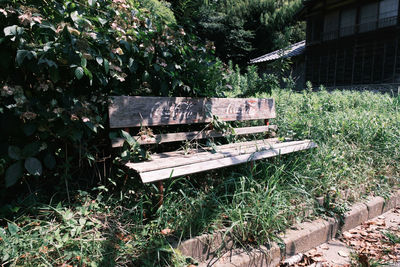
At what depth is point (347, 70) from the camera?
15055mm

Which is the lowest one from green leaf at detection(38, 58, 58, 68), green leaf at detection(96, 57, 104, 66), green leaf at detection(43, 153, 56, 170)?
green leaf at detection(43, 153, 56, 170)

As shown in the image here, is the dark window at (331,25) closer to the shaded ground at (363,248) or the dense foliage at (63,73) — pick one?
the shaded ground at (363,248)

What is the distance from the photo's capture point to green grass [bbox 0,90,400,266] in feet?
5.11

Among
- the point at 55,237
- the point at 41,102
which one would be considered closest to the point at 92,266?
the point at 55,237

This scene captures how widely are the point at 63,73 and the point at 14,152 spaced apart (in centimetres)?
59

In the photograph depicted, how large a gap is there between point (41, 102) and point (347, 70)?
16656 millimetres

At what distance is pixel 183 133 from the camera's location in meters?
2.58

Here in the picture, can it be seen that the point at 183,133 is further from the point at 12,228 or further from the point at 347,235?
the point at 347,235

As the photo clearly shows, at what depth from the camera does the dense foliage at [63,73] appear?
159 centimetres

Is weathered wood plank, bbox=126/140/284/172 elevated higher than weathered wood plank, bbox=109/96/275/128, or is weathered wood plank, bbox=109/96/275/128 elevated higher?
weathered wood plank, bbox=109/96/275/128

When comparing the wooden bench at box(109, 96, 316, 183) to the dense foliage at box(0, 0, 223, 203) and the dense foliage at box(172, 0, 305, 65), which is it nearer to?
the dense foliage at box(0, 0, 223, 203)

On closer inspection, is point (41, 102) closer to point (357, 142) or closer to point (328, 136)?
point (328, 136)

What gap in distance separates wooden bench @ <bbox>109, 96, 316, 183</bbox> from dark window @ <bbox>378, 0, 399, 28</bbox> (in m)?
14.3

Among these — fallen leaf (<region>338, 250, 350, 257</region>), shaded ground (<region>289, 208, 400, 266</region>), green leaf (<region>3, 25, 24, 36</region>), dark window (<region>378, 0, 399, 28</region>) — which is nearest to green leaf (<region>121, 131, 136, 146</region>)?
green leaf (<region>3, 25, 24, 36</region>)
